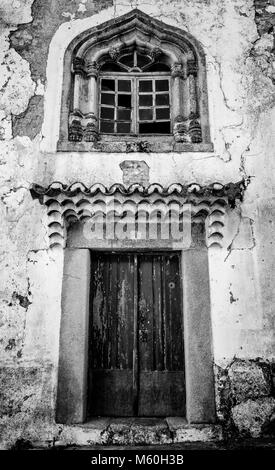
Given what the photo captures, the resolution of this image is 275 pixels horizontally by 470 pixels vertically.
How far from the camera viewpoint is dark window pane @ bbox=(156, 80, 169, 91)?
19.9ft

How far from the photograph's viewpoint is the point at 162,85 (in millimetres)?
6094

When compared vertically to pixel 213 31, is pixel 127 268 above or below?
below

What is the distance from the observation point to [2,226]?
17.1 ft

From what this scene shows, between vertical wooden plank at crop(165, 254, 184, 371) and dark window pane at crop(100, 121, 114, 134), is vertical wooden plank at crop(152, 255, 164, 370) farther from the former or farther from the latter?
dark window pane at crop(100, 121, 114, 134)

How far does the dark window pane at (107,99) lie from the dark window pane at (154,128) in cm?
53

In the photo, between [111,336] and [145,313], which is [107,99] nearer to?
[145,313]

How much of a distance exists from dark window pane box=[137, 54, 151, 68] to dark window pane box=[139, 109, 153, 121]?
73cm

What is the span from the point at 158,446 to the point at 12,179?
350cm

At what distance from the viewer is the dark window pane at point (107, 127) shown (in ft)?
19.2

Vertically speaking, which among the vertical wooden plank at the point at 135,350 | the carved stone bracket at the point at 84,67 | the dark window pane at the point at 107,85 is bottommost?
the vertical wooden plank at the point at 135,350

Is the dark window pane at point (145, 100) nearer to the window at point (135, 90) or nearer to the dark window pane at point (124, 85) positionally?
the window at point (135, 90)

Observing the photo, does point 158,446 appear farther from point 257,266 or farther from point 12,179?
point 12,179

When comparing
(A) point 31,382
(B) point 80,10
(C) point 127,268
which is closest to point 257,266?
(C) point 127,268

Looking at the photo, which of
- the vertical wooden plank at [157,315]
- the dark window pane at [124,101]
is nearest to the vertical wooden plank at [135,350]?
the vertical wooden plank at [157,315]
